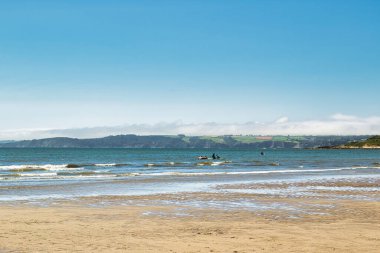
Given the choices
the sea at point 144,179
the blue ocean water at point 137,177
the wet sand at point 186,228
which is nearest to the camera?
the wet sand at point 186,228

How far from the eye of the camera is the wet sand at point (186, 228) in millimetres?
13242

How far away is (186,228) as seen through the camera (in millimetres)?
16125

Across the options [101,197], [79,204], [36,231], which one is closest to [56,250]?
[36,231]

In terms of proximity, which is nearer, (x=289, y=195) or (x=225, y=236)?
(x=225, y=236)

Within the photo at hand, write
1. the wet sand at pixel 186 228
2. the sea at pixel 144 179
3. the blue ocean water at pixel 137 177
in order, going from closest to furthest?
the wet sand at pixel 186 228
the sea at pixel 144 179
the blue ocean water at pixel 137 177

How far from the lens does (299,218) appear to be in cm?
1856

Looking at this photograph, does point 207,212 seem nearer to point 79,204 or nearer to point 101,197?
point 79,204

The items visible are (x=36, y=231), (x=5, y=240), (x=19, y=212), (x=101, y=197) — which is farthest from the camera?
(x=101, y=197)

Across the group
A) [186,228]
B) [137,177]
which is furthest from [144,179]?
[186,228]

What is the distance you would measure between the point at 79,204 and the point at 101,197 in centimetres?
353

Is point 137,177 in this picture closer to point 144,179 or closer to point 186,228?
point 144,179

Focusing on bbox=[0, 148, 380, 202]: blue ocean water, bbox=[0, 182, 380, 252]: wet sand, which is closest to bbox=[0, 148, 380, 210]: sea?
bbox=[0, 148, 380, 202]: blue ocean water

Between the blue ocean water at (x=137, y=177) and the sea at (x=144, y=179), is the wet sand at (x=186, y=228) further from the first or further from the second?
the blue ocean water at (x=137, y=177)

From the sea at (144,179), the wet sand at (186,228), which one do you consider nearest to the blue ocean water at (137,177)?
the sea at (144,179)
